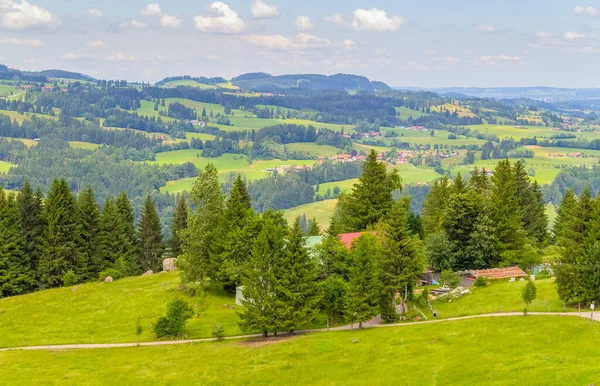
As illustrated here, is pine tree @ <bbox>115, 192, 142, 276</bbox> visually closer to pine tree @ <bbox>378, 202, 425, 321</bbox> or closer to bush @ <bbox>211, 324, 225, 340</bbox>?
bush @ <bbox>211, 324, 225, 340</bbox>

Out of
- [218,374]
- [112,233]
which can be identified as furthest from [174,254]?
[218,374]

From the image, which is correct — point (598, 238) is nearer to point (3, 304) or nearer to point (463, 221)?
point (463, 221)

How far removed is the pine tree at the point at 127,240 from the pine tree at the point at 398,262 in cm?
5448

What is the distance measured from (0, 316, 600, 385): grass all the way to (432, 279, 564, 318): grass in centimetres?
709

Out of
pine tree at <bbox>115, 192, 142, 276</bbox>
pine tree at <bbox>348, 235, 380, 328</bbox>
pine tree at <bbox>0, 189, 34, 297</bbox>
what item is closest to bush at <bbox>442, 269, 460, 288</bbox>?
pine tree at <bbox>348, 235, 380, 328</bbox>

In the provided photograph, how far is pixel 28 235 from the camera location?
104 m

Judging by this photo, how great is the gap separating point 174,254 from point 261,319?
62242 millimetres

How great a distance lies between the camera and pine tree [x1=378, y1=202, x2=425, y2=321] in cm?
7125

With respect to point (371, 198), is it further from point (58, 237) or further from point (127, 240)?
point (58, 237)

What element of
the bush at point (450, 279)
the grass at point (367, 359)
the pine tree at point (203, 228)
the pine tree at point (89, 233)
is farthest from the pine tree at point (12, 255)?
the bush at point (450, 279)

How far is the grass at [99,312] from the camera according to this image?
74688 mm

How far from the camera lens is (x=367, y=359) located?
184 feet

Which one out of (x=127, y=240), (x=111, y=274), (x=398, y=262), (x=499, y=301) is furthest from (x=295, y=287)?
(x=127, y=240)

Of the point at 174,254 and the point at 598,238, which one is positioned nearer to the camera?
the point at 598,238
